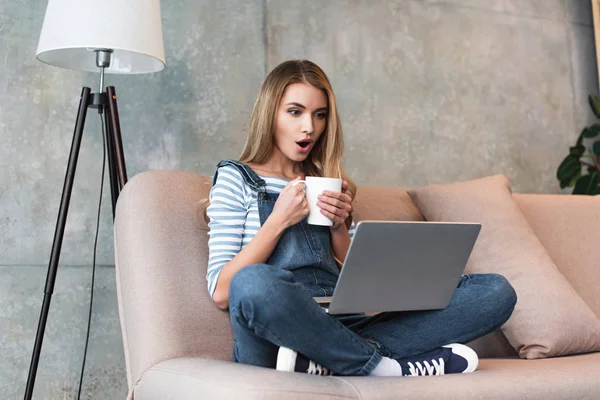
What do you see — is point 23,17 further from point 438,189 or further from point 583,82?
point 583,82

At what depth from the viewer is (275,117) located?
6.61 ft

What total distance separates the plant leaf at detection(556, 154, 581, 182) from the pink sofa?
38.8 inches

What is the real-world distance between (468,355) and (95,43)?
131cm

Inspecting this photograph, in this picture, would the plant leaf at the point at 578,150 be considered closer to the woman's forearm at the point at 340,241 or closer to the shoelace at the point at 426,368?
the woman's forearm at the point at 340,241

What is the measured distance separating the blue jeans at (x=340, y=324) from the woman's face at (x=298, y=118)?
504 millimetres

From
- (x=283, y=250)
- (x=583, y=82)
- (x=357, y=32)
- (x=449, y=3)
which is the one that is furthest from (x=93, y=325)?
(x=583, y=82)

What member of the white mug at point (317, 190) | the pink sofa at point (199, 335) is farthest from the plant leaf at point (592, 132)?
the white mug at point (317, 190)

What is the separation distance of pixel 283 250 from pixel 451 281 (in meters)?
0.43

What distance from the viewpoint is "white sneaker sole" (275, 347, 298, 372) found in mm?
1449

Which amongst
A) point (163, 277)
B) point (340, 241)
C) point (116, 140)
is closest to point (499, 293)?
point (340, 241)

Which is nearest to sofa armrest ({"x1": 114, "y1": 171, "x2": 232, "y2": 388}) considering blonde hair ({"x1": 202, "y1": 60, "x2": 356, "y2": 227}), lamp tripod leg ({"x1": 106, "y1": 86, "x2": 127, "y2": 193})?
blonde hair ({"x1": 202, "y1": 60, "x2": 356, "y2": 227})

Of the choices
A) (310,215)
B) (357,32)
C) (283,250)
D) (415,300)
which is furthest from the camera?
(357,32)

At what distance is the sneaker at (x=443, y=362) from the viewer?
1597mm

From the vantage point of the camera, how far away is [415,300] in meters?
1.59
